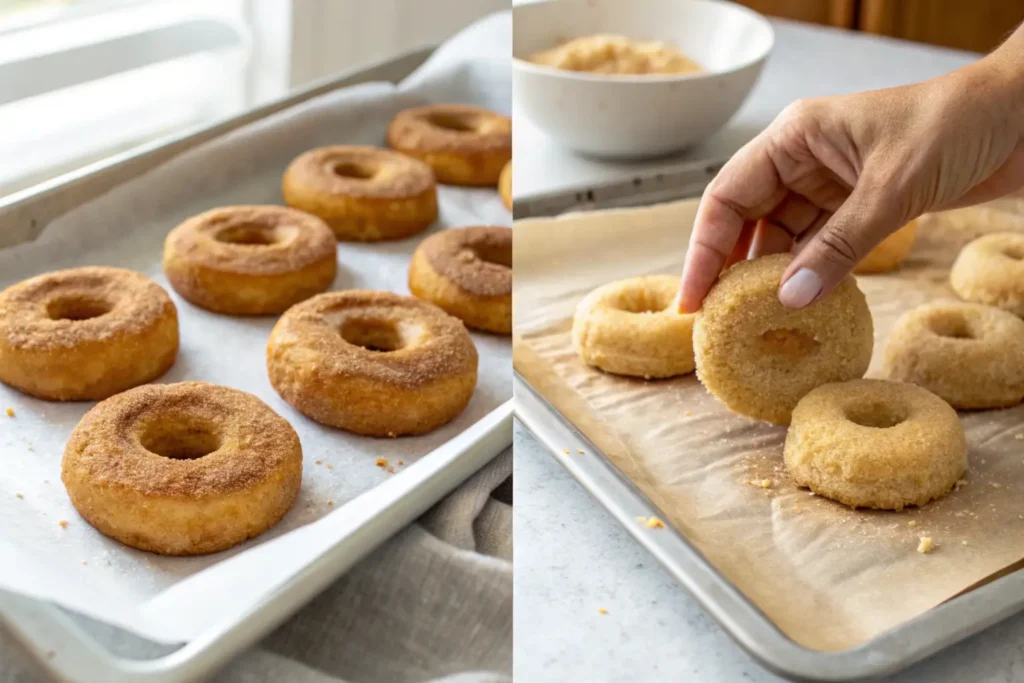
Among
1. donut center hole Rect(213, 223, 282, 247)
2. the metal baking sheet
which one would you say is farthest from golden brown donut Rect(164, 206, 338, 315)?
the metal baking sheet

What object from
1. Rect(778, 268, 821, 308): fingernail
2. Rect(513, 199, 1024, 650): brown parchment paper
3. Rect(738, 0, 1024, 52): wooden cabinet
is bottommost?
Rect(513, 199, 1024, 650): brown parchment paper

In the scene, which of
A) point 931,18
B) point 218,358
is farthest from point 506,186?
point 931,18

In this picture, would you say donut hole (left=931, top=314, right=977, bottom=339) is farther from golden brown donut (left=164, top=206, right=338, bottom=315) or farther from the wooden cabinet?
the wooden cabinet

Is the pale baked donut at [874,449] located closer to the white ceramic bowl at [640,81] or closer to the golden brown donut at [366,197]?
the white ceramic bowl at [640,81]

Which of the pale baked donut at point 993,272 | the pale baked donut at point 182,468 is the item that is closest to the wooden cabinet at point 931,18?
the pale baked donut at point 993,272

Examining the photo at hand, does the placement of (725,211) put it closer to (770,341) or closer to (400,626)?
(770,341)
